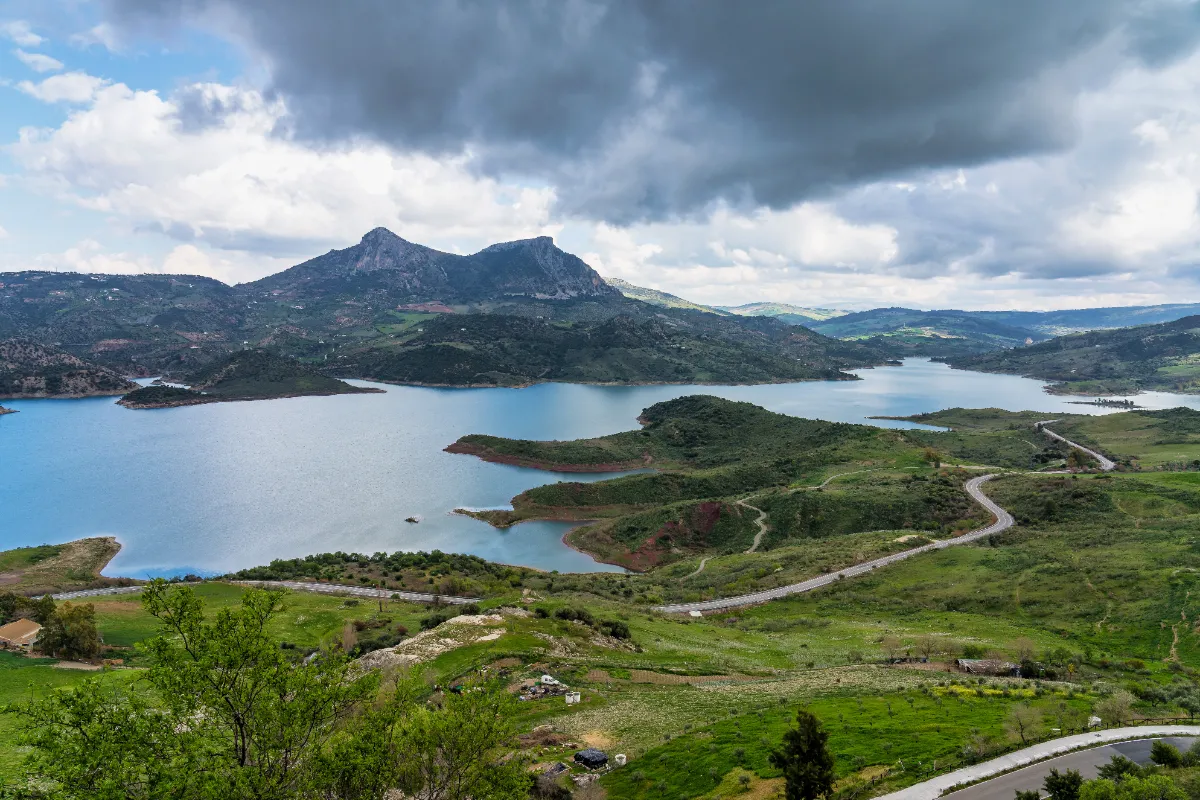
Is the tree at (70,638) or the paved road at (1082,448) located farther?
the paved road at (1082,448)

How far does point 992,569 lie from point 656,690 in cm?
4377

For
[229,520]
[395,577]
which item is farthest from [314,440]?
[395,577]

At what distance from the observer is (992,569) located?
59875 millimetres

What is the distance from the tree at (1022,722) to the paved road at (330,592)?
1871 inches

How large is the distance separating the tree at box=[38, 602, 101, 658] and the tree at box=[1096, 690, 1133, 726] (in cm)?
5491

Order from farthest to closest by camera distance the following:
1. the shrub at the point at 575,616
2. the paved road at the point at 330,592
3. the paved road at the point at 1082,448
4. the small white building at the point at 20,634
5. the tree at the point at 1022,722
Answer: the paved road at the point at 1082,448 → the paved road at the point at 330,592 → the shrub at the point at 575,616 → the small white building at the point at 20,634 → the tree at the point at 1022,722

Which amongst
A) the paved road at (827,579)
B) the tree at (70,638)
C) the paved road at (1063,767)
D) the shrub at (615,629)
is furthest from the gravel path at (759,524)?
the tree at (70,638)

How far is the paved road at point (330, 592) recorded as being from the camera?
62250 mm

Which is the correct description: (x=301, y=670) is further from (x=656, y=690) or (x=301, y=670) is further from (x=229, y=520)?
(x=229, y=520)

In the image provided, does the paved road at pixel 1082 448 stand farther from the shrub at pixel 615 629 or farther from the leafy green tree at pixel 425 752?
the leafy green tree at pixel 425 752

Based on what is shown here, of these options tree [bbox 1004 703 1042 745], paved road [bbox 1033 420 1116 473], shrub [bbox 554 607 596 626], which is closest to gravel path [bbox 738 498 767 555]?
shrub [bbox 554 607 596 626]

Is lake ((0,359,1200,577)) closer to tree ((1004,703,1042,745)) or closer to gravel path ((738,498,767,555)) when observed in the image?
gravel path ((738,498,767,555))

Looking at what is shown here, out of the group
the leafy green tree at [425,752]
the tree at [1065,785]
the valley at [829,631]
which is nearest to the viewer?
the leafy green tree at [425,752]

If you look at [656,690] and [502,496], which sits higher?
[656,690]
